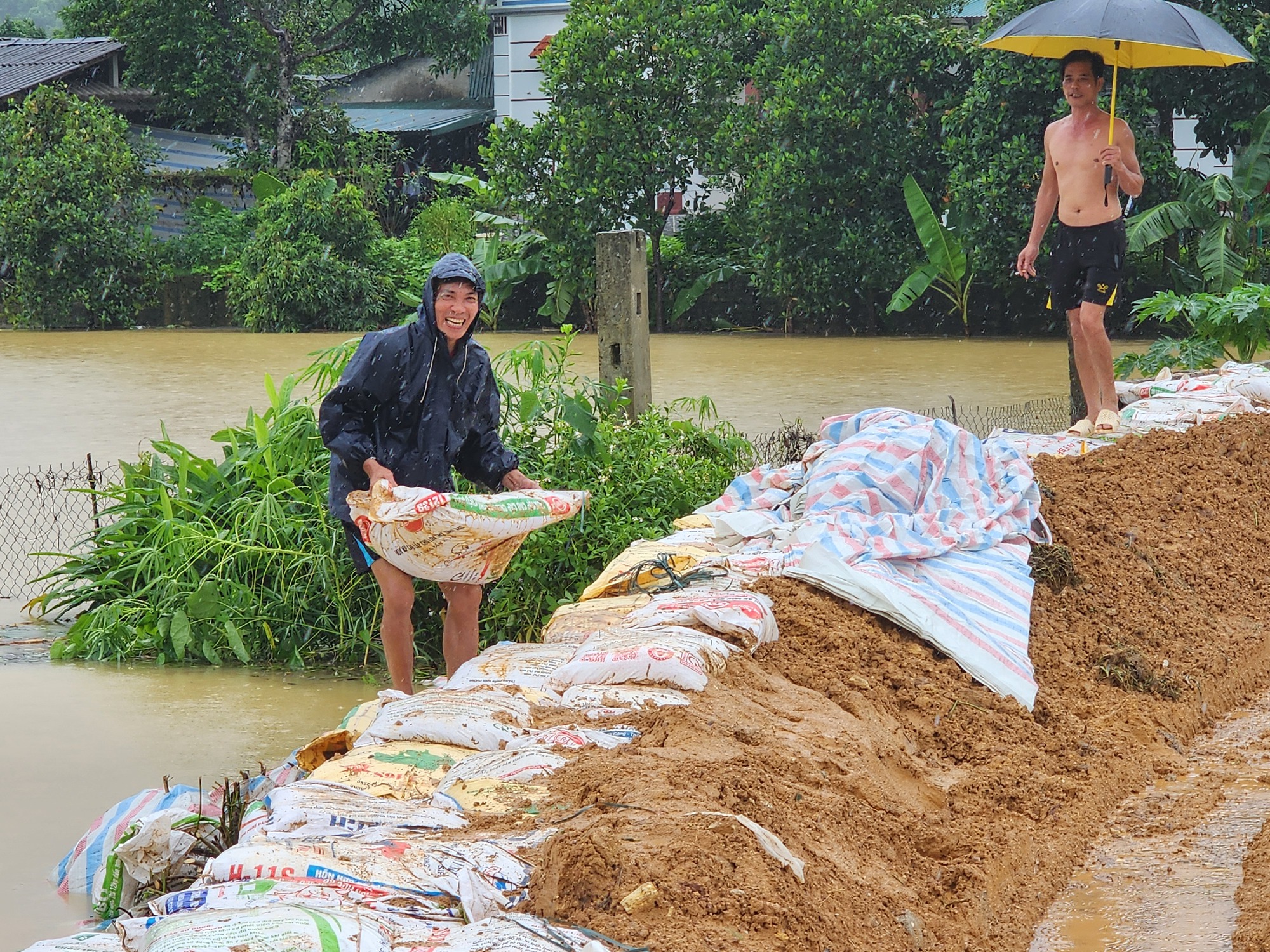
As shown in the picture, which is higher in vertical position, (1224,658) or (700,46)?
(700,46)

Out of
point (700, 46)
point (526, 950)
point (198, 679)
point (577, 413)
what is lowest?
point (198, 679)

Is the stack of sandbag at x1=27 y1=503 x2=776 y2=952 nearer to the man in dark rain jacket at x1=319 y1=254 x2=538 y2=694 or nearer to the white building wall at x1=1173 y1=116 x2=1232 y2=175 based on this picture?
the man in dark rain jacket at x1=319 y1=254 x2=538 y2=694

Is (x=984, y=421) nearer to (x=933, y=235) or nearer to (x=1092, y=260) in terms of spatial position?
(x=1092, y=260)

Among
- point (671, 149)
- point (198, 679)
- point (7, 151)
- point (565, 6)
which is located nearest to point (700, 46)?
point (671, 149)

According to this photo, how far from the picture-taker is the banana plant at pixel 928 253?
16875mm

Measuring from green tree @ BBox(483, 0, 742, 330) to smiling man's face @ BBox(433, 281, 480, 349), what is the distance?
14.6 meters

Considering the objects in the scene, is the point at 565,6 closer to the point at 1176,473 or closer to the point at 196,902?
the point at 1176,473

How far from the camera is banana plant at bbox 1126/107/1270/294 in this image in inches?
563

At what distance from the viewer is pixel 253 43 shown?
78.1 ft

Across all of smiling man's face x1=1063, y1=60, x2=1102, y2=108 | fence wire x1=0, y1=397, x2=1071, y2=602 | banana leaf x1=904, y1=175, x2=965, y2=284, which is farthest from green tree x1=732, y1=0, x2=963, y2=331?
smiling man's face x1=1063, y1=60, x2=1102, y2=108

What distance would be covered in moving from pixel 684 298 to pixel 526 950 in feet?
57.0

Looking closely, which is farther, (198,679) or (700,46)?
(700,46)

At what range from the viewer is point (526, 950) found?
2.35 m

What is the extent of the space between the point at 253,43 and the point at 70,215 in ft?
15.0
